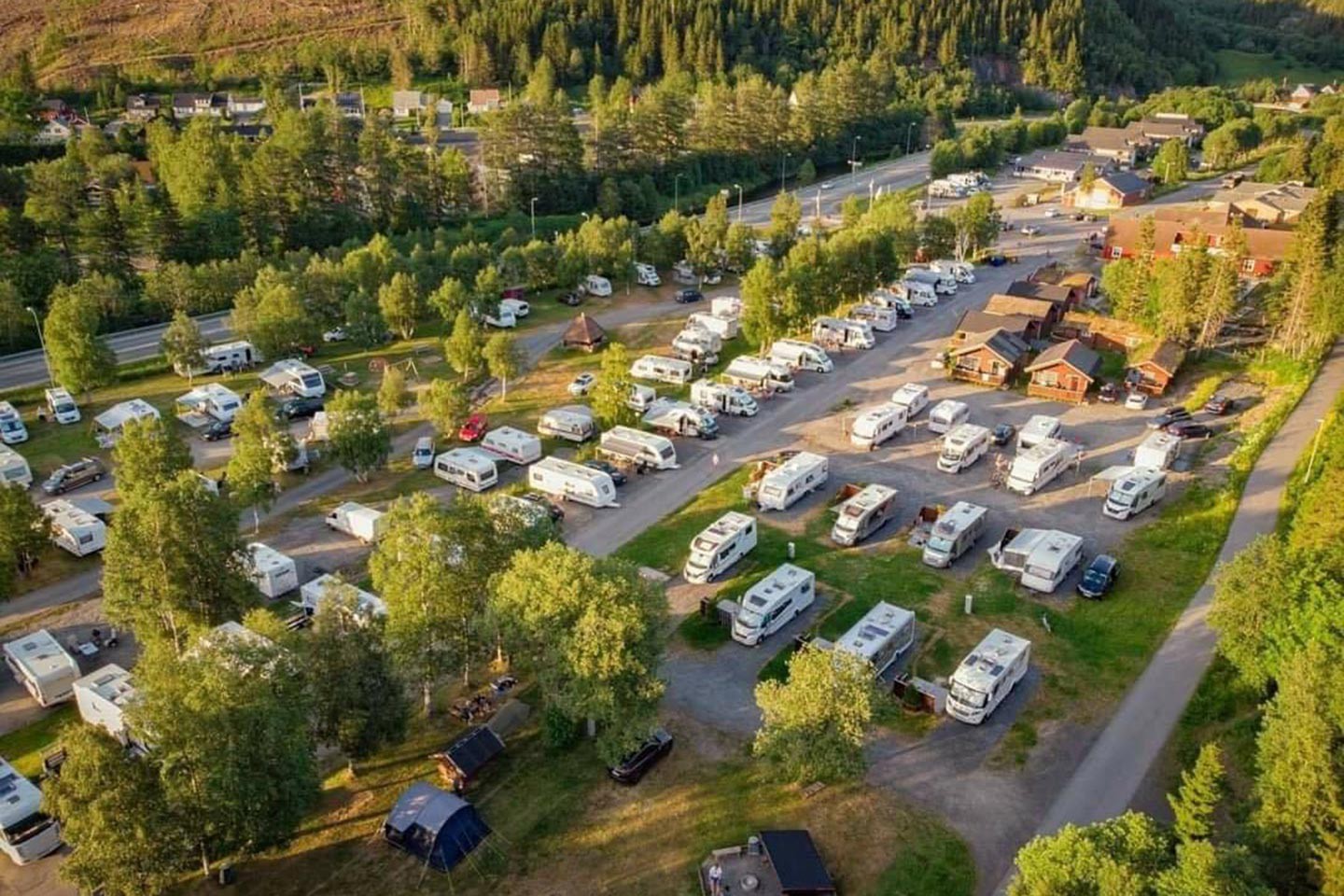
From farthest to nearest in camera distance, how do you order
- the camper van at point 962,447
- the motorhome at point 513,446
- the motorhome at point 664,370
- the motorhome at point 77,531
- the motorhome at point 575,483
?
the motorhome at point 664,370, the motorhome at point 513,446, the camper van at point 962,447, the motorhome at point 575,483, the motorhome at point 77,531

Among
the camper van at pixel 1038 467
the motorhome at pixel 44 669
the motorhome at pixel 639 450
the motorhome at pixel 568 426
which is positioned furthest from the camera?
the motorhome at pixel 568 426

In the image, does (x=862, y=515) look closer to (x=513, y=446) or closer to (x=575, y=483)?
(x=575, y=483)

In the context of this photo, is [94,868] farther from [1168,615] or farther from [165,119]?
[165,119]

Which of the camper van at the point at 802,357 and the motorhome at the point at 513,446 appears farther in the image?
the camper van at the point at 802,357

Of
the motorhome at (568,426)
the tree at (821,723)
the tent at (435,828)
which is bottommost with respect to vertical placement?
the tent at (435,828)

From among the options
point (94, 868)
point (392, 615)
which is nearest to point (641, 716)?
point (392, 615)

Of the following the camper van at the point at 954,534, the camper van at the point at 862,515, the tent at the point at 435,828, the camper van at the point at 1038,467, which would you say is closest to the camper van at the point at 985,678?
the camper van at the point at 954,534

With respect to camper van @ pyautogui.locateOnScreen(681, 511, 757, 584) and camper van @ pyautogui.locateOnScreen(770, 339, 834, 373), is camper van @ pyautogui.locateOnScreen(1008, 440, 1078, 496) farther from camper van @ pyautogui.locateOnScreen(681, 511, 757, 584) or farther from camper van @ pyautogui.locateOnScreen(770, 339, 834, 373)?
camper van @ pyautogui.locateOnScreen(770, 339, 834, 373)

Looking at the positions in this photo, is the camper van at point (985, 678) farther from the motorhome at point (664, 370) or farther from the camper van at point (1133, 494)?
the motorhome at point (664, 370)
